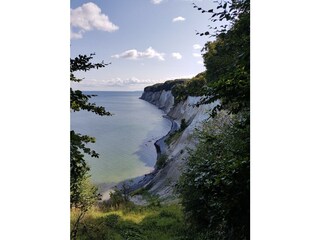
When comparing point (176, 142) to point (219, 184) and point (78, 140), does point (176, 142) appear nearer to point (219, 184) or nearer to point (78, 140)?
point (219, 184)

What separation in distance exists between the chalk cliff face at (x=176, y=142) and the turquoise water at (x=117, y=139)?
0.10m

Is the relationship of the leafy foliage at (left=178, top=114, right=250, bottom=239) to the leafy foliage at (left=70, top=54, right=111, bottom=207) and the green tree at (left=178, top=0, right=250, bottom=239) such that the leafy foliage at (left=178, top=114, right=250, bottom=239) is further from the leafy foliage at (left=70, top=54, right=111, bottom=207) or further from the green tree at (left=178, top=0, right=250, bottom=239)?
the leafy foliage at (left=70, top=54, right=111, bottom=207)

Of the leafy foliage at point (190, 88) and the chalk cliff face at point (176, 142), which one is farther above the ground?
the leafy foliage at point (190, 88)

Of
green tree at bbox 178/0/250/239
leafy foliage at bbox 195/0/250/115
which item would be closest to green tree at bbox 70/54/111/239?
green tree at bbox 178/0/250/239

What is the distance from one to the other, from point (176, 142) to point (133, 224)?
760 millimetres

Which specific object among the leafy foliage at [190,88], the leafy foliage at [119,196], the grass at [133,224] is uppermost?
the leafy foliage at [190,88]

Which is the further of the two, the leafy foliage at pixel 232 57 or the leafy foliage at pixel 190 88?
the leafy foliage at pixel 190 88

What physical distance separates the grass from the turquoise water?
11.3 inches

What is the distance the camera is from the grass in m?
2.52

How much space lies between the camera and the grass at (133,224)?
8.26 feet

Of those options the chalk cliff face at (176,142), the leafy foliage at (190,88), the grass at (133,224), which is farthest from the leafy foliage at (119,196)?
the leafy foliage at (190,88)

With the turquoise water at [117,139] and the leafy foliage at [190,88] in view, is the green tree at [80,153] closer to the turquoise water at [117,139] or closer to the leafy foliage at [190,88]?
the turquoise water at [117,139]
